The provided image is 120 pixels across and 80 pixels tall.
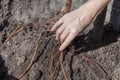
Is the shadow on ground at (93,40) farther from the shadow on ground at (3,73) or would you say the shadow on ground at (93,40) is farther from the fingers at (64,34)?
the shadow on ground at (3,73)

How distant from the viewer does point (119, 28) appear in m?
2.49

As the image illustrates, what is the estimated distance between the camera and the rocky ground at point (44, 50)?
2152mm

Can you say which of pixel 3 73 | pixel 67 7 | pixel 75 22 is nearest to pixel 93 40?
pixel 67 7

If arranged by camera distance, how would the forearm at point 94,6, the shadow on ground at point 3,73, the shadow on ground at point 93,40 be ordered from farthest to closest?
1. the shadow on ground at point 93,40
2. the shadow on ground at point 3,73
3. the forearm at point 94,6

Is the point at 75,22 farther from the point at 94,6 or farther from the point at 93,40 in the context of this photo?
the point at 93,40

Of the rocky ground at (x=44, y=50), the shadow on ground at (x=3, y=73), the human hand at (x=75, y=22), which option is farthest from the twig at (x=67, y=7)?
the shadow on ground at (x=3, y=73)

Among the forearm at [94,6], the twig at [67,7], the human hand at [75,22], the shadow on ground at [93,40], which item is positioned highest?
the forearm at [94,6]

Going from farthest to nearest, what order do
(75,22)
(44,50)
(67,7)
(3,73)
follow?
(67,7), (44,50), (3,73), (75,22)

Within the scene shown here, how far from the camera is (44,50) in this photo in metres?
2.26

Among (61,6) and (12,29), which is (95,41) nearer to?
(61,6)

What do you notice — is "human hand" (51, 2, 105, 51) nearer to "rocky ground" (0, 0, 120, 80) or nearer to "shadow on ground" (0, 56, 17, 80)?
"rocky ground" (0, 0, 120, 80)

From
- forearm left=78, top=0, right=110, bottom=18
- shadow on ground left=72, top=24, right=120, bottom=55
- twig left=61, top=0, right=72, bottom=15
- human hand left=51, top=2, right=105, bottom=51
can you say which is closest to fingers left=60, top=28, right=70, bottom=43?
Answer: human hand left=51, top=2, right=105, bottom=51

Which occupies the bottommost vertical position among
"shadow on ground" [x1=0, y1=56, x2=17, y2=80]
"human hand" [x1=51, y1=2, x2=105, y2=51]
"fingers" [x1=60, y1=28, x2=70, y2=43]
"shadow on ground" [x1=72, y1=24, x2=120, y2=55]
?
"shadow on ground" [x1=72, y1=24, x2=120, y2=55]

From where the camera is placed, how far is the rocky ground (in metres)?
2.15
